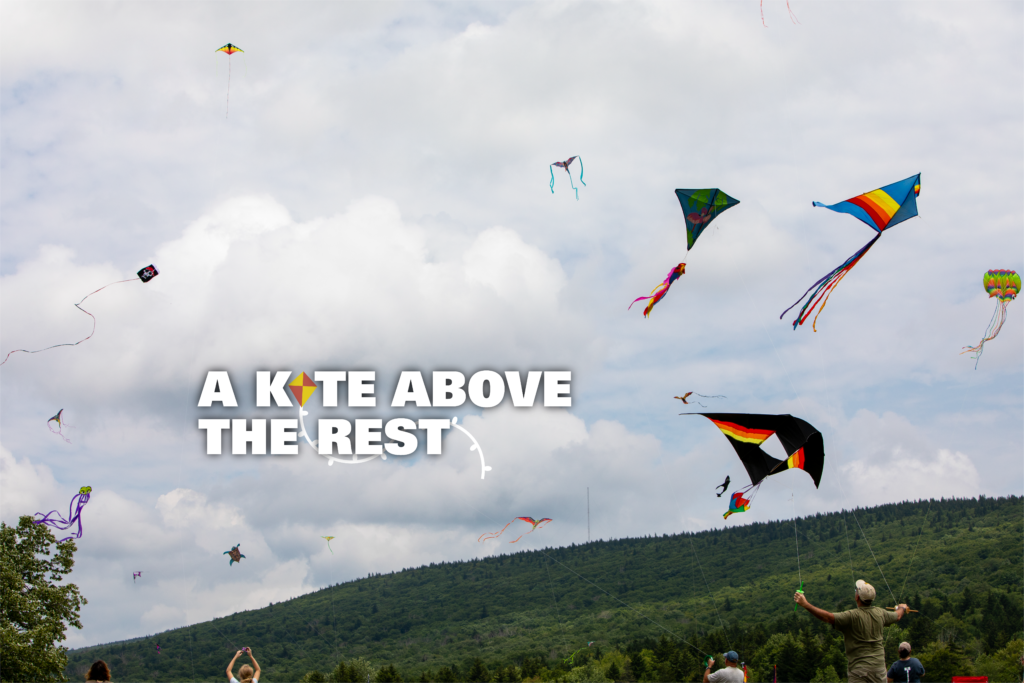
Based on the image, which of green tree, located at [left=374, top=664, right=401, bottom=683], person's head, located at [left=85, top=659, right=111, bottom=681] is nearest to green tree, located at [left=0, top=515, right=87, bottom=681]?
A: person's head, located at [left=85, top=659, right=111, bottom=681]

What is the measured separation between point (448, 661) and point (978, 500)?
124993 mm

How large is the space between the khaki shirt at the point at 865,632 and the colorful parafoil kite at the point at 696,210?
16.7m

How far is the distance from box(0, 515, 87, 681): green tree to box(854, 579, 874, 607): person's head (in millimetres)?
27550

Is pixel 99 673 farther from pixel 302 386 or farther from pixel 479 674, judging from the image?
pixel 479 674

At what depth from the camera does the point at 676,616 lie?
157m

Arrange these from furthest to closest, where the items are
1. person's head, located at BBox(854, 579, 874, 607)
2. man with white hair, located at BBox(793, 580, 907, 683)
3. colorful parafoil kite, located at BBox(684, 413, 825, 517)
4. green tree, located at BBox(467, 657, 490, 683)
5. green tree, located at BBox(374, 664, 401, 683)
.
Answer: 1. green tree, located at BBox(467, 657, 490, 683)
2. green tree, located at BBox(374, 664, 401, 683)
3. colorful parafoil kite, located at BBox(684, 413, 825, 517)
4. man with white hair, located at BBox(793, 580, 907, 683)
5. person's head, located at BBox(854, 579, 874, 607)

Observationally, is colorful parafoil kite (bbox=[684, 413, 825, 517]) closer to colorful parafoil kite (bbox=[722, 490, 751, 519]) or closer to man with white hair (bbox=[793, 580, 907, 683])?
colorful parafoil kite (bbox=[722, 490, 751, 519])

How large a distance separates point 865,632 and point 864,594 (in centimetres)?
47

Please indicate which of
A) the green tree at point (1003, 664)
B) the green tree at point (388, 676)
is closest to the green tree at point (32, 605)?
the green tree at point (388, 676)

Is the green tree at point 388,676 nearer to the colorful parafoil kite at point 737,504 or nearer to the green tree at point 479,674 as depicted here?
the green tree at point 479,674

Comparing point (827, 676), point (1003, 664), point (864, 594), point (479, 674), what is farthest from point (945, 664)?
point (864, 594)

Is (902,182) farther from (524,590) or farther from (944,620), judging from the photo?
(524,590)

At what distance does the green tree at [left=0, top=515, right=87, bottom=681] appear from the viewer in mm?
25938

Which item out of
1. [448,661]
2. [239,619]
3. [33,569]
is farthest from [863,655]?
[239,619]
